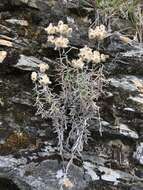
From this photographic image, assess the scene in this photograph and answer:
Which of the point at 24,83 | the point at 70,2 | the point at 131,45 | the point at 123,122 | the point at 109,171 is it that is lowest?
the point at 109,171

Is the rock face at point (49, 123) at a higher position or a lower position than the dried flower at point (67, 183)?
higher

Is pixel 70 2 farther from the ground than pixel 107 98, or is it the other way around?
pixel 70 2

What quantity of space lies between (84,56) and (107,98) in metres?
0.58

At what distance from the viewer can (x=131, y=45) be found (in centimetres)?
444

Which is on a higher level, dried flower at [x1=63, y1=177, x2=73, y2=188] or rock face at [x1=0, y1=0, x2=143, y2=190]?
rock face at [x1=0, y1=0, x2=143, y2=190]

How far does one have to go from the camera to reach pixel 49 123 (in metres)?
3.24

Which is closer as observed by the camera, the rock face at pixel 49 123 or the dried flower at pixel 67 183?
the dried flower at pixel 67 183

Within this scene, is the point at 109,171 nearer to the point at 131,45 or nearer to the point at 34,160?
the point at 34,160

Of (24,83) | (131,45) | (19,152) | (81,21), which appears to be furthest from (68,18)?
(19,152)

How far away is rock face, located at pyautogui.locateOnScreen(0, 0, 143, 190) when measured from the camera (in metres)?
2.91

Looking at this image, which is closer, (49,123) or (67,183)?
(67,183)

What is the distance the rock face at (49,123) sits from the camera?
291 centimetres

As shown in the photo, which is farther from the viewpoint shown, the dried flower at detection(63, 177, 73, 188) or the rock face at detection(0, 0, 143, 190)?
the rock face at detection(0, 0, 143, 190)

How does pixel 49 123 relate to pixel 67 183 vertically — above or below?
above
